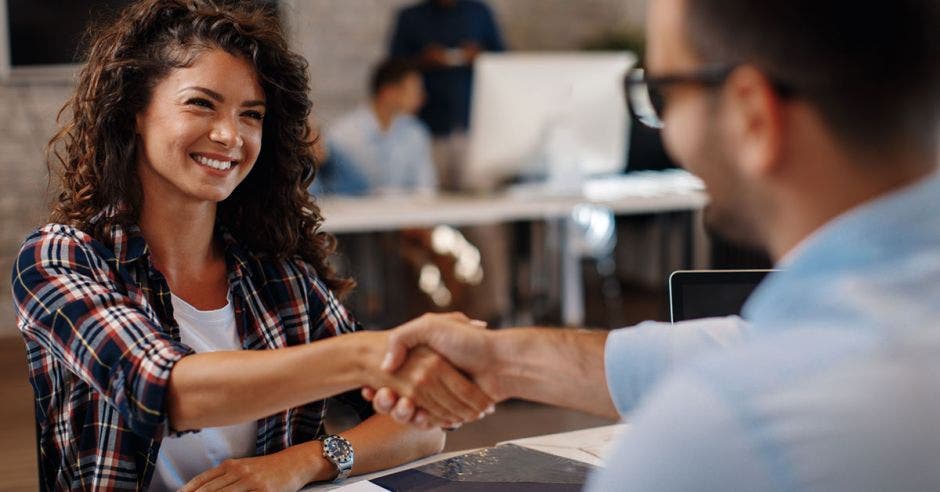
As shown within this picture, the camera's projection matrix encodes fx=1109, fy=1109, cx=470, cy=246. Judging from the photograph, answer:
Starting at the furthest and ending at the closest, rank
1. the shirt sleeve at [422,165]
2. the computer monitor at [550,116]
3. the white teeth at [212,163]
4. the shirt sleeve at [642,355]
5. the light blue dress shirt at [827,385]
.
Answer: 1. the shirt sleeve at [422,165]
2. the computer monitor at [550,116]
3. the white teeth at [212,163]
4. the shirt sleeve at [642,355]
5. the light blue dress shirt at [827,385]

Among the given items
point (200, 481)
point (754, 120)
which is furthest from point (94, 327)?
point (754, 120)

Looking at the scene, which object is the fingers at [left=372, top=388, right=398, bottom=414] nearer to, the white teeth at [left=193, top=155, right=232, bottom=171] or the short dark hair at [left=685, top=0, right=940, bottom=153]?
the white teeth at [left=193, top=155, right=232, bottom=171]

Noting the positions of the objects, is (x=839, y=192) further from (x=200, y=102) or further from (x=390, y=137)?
(x=390, y=137)

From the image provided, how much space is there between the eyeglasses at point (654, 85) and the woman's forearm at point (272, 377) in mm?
452

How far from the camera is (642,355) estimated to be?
1.07 meters

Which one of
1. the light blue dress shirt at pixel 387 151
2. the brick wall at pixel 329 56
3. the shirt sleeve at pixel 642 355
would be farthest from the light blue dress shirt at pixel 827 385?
the light blue dress shirt at pixel 387 151

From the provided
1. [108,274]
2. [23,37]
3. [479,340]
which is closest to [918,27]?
[479,340]

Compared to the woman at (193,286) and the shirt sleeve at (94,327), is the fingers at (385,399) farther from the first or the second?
Answer: the shirt sleeve at (94,327)

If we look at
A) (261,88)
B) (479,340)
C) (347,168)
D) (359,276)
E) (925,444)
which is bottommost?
(359,276)

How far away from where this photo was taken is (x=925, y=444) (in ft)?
1.96

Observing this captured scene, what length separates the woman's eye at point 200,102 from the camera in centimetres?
161

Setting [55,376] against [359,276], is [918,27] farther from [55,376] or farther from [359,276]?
[359,276]

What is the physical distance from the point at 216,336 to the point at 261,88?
378 mm

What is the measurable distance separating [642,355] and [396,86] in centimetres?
434
